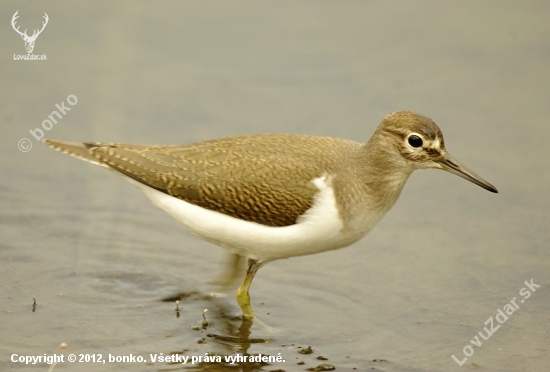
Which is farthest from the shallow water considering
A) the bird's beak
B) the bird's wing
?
the bird's beak

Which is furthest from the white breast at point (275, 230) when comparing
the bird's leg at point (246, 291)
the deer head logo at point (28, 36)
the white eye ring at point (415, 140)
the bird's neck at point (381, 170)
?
the deer head logo at point (28, 36)

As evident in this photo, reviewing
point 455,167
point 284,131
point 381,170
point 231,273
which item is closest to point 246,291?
point 231,273

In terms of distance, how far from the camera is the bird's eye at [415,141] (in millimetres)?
8648

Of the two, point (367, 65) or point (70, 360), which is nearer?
point (70, 360)

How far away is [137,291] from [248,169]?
1937 mm

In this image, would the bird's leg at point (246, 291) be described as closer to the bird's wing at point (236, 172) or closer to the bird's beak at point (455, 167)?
the bird's wing at point (236, 172)

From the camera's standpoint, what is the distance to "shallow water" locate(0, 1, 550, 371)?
8750 mm

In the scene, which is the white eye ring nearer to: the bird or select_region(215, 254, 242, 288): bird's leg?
the bird

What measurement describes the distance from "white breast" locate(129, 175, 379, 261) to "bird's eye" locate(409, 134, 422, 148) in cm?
95

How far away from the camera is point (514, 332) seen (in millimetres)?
9133

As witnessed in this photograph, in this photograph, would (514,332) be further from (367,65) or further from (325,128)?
(367,65)

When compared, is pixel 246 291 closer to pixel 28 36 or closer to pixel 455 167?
pixel 455 167

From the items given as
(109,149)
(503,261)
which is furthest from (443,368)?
(109,149)

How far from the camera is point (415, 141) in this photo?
8.67 m
